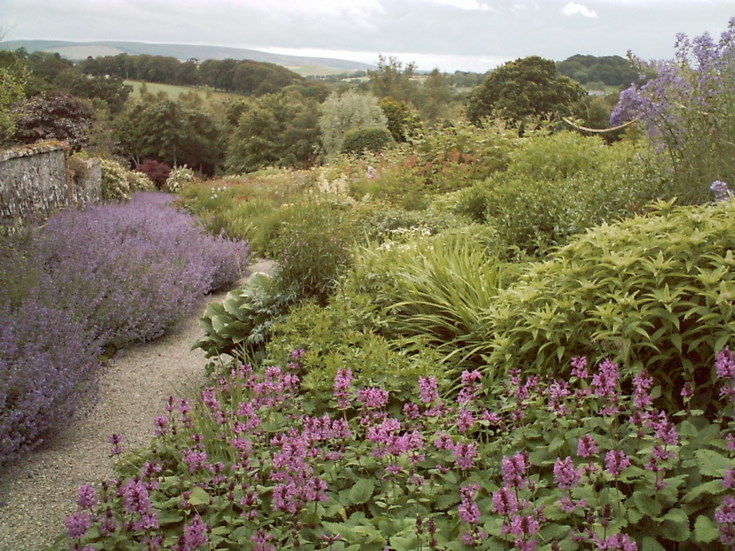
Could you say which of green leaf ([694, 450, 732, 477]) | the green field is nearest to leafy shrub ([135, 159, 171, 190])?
the green field

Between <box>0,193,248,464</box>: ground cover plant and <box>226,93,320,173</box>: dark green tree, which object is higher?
<box>226,93,320,173</box>: dark green tree

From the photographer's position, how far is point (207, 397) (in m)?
→ 2.86

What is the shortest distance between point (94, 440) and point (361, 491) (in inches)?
88.1

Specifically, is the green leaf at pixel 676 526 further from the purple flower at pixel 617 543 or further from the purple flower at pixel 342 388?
the purple flower at pixel 342 388

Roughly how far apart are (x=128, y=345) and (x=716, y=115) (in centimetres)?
478

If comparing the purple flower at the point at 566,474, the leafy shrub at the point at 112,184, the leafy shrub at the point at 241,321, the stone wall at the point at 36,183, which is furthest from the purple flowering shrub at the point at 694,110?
the leafy shrub at the point at 112,184

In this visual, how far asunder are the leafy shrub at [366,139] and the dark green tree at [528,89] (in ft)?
19.1

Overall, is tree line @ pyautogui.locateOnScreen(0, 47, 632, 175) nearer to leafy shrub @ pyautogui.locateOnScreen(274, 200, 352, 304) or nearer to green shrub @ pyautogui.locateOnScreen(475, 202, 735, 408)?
leafy shrub @ pyautogui.locateOnScreen(274, 200, 352, 304)

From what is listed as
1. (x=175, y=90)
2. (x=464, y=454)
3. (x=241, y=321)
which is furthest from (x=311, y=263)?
(x=175, y=90)

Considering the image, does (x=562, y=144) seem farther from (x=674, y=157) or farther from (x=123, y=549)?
(x=123, y=549)

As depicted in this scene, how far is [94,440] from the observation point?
3.96m

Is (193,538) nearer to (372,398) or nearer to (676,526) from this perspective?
(372,398)

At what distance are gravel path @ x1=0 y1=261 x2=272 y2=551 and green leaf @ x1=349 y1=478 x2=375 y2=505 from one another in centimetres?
146

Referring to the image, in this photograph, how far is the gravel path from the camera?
10.2 ft
